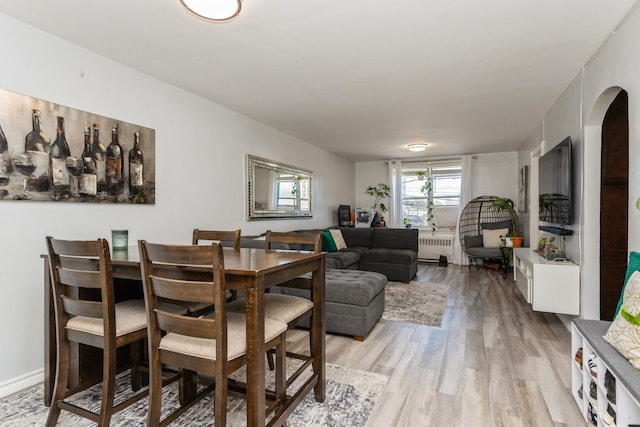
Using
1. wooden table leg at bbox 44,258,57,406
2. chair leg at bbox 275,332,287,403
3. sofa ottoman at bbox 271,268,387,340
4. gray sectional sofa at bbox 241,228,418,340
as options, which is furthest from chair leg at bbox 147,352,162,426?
gray sectional sofa at bbox 241,228,418,340

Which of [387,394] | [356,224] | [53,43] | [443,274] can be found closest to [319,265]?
[387,394]

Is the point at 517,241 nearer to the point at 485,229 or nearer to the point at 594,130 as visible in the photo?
the point at 485,229

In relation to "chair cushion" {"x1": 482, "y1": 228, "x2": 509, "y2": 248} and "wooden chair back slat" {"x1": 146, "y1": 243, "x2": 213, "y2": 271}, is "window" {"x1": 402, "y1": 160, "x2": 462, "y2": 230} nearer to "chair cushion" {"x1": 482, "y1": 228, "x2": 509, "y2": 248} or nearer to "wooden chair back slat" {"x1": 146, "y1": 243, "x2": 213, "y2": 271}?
"chair cushion" {"x1": 482, "y1": 228, "x2": 509, "y2": 248}

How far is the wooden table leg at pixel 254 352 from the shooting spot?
1332mm

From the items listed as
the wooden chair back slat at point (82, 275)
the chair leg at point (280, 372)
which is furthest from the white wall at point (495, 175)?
the wooden chair back slat at point (82, 275)

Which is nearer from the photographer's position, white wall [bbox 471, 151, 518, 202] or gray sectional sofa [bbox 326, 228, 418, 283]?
gray sectional sofa [bbox 326, 228, 418, 283]

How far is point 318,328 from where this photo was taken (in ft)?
6.25

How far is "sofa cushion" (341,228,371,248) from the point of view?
19.8ft

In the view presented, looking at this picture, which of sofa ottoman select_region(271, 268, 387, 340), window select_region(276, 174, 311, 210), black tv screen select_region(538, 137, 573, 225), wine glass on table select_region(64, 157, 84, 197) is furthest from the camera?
window select_region(276, 174, 311, 210)

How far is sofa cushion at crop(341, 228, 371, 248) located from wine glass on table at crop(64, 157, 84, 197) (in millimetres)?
4431

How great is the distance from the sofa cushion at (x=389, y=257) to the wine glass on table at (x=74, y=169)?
13.0 ft

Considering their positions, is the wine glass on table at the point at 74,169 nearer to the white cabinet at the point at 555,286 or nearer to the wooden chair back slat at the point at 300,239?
the wooden chair back slat at the point at 300,239

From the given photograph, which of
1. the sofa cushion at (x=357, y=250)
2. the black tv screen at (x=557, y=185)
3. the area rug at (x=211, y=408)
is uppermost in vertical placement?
the black tv screen at (x=557, y=185)

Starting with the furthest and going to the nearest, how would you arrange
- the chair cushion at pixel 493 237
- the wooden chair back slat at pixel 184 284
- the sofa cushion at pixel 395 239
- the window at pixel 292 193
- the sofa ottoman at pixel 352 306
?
the chair cushion at pixel 493 237, the sofa cushion at pixel 395 239, the window at pixel 292 193, the sofa ottoman at pixel 352 306, the wooden chair back slat at pixel 184 284
